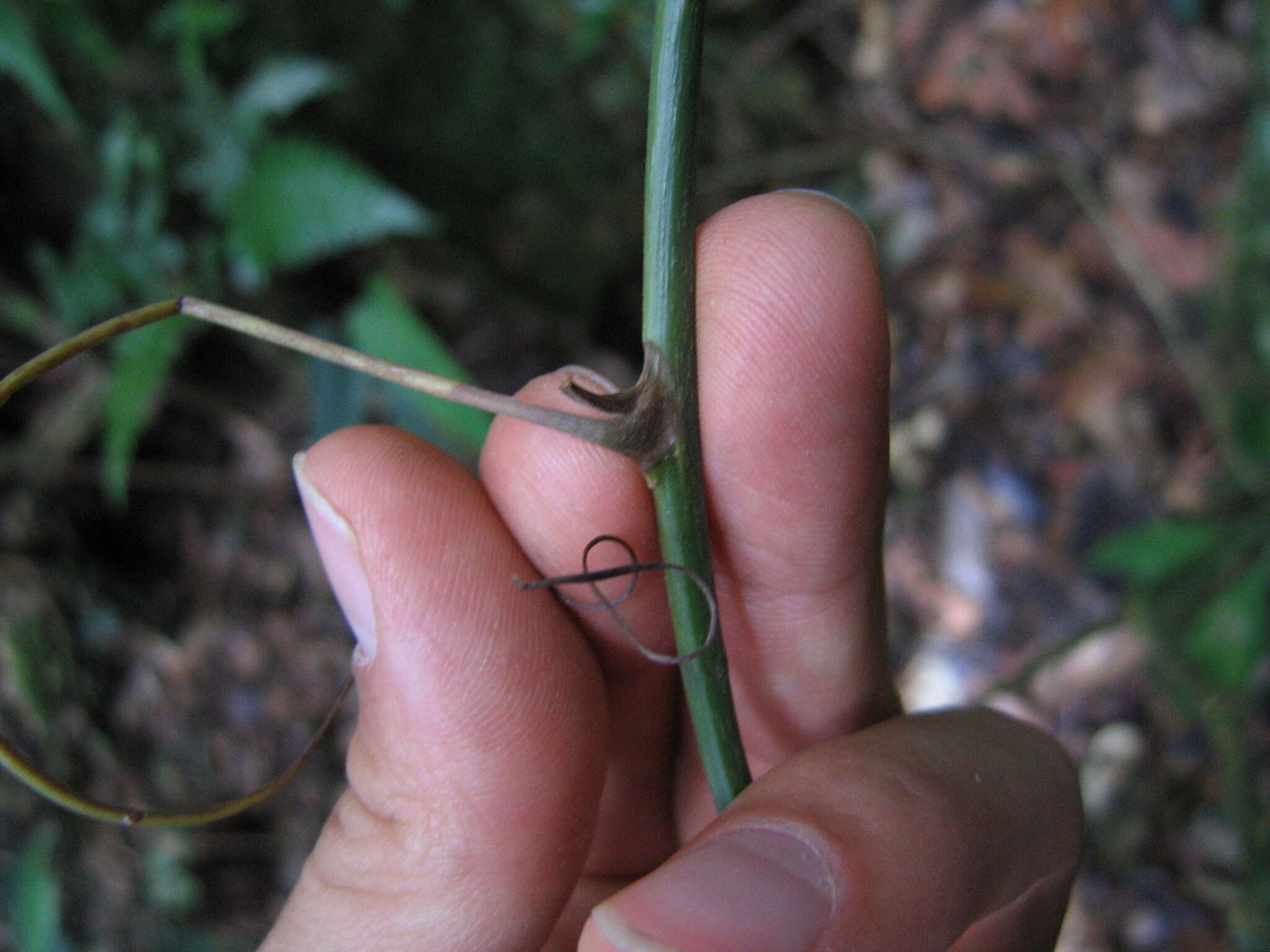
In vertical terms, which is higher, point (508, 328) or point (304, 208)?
point (304, 208)

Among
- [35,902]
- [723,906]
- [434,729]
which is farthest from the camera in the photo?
[35,902]

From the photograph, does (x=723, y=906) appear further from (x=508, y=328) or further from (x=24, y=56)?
(x=24, y=56)

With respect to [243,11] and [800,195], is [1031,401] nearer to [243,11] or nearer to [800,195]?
[800,195]

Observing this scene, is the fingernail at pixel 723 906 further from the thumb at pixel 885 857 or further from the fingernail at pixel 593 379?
the fingernail at pixel 593 379

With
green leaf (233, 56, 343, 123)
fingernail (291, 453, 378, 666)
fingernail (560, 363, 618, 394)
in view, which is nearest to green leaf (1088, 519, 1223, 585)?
fingernail (560, 363, 618, 394)

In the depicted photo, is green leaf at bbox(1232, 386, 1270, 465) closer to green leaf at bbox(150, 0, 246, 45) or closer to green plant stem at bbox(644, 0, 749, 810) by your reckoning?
green plant stem at bbox(644, 0, 749, 810)

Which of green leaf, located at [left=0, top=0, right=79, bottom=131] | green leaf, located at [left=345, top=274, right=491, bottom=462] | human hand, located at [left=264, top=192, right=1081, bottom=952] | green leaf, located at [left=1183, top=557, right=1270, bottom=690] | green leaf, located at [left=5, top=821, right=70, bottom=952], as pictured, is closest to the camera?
human hand, located at [left=264, top=192, right=1081, bottom=952]

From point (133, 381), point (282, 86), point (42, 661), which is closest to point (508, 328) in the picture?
point (282, 86)
